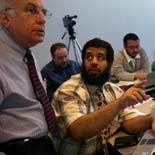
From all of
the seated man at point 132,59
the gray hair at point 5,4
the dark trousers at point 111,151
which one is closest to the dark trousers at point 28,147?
the dark trousers at point 111,151

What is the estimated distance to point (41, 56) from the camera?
4566 mm

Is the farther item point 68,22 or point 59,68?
point 68,22

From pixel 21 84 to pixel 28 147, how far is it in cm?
29

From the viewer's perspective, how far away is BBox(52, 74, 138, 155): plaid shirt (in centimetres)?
156

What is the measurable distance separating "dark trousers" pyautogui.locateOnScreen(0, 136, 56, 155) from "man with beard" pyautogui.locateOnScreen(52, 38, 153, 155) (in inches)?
6.6

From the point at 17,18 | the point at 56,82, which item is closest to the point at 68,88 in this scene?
the point at 17,18

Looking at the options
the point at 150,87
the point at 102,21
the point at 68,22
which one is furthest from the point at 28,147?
the point at 102,21

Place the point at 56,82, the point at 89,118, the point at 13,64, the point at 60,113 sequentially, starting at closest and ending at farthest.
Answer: the point at 13,64
the point at 89,118
the point at 60,113
the point at 56,82

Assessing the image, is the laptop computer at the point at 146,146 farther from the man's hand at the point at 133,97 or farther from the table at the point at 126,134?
the man's hand at the point at 133,97

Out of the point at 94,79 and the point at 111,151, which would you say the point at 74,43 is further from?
the point at 111,151

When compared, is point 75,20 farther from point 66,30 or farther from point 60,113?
point 60,113

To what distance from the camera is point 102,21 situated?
487cm

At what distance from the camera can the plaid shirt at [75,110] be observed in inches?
61.5

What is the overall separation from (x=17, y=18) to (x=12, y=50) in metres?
0.15
